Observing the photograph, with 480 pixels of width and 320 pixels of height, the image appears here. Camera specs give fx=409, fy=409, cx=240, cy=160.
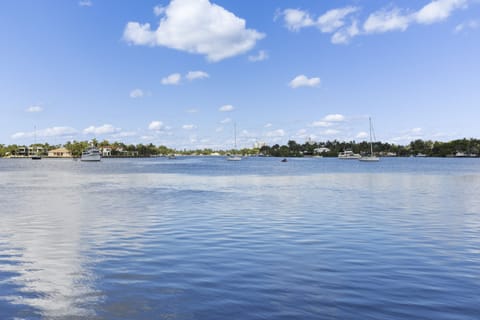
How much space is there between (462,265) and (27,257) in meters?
17.0

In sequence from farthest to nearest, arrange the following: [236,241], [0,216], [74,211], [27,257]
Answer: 1. [74,211]
2. [0,216]
3. [236,241]
4. [27,257]

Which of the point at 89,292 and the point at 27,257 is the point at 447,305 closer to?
the point at 89,292

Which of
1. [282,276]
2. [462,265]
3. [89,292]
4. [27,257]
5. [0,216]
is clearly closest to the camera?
[89,292]

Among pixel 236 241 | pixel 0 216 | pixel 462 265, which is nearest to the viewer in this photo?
pixel 462 265

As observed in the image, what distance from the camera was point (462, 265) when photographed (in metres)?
15.4

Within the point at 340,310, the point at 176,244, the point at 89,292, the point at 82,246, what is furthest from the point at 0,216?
the point at 340,310

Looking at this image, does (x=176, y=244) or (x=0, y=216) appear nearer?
(x=176, y=244)

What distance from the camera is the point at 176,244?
19.4 metres

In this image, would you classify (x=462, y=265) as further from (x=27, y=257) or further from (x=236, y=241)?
(x=27, y=257)

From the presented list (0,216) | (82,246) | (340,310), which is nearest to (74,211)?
(0,216)

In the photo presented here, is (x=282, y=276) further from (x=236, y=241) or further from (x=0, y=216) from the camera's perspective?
(x=0, y=216)

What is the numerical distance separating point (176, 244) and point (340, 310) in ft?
34.3

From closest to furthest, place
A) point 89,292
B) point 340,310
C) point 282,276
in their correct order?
point 340,310 → point 89,292 → point 282,276

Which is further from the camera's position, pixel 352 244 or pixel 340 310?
pixel 352 244
